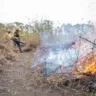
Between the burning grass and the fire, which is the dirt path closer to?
the burning grass

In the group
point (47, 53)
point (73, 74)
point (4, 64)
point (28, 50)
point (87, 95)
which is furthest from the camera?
point (28, 50)

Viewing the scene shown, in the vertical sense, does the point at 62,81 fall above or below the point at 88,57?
below

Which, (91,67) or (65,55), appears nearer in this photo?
(91,67)

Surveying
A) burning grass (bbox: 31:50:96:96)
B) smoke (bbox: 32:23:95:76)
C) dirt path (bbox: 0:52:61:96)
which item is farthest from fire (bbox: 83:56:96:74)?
dirt path (bbox: 0:52:61:96)

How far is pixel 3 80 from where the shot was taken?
760 cm

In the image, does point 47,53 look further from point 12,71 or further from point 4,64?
point 4,64

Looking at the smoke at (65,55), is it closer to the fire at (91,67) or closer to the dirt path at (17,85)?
the fire at (91,67)

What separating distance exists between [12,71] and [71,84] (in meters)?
2.96

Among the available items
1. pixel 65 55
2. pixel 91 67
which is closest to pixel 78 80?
pixel 91 67

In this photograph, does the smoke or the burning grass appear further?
the smoke

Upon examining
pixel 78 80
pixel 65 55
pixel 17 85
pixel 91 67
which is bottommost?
pixel 17 85

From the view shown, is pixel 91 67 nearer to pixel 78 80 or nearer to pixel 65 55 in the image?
pixel 78 80

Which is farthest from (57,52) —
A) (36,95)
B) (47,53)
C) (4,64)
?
(4,64)

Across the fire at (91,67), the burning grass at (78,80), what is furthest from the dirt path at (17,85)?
the fire at (91,67)
